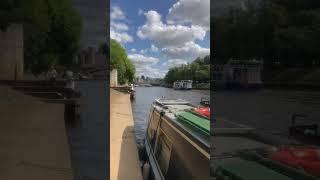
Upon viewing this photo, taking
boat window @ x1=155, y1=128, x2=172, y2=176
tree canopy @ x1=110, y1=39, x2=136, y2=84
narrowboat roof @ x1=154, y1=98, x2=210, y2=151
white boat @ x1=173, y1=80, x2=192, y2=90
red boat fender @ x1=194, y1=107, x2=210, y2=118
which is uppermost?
tree canopy @ x1=110, y1=39, x2=136, y2=84

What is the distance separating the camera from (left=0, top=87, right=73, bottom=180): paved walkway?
1521mm

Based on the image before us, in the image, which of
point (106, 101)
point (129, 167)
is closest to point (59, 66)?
point (106, 101)

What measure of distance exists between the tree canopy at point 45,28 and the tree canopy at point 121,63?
156mm

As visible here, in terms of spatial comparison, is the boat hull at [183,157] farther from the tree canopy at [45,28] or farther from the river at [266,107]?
the tree canopy at [45,28]

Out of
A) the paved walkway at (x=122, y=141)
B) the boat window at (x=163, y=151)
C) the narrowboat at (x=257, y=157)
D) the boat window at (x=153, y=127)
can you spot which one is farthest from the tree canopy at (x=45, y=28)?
the boat window at (x=153, y=127)

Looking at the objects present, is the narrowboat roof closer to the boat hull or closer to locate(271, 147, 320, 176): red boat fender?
the boat hull

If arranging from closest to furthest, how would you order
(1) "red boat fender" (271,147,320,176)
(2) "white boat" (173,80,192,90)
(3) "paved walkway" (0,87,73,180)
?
(1) "red boat fender" (271,147,320,176) < (3) "paved walkway" (0,87,73,180) < (2) "white boat" (173,80,192,90)

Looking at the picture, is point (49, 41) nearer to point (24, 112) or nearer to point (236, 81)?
point (24, 112)

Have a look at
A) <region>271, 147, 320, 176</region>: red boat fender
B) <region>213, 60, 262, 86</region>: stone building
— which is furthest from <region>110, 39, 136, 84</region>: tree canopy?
<region>271, 147, 320, 176</region>: red boat fender

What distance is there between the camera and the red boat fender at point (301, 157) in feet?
4.60

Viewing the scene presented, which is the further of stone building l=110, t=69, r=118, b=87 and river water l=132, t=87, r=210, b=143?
river water l=132, t=87, r=210, b=143

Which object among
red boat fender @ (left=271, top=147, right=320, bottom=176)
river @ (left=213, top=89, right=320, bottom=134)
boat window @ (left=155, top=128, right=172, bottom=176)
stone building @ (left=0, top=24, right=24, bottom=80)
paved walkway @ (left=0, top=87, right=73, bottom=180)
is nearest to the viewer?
red boat fender @ (left=271, top=147, right=320, bottom=176)

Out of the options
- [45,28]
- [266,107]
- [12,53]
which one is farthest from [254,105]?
[12,53]

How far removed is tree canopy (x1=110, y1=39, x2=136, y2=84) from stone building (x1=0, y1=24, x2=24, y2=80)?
46cm
